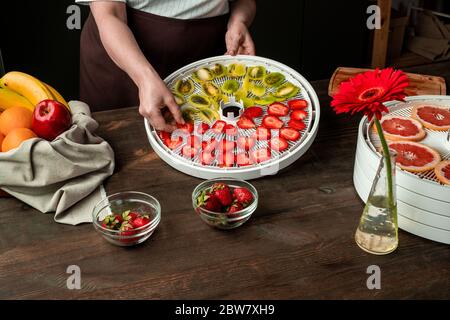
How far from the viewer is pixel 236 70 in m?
1.71

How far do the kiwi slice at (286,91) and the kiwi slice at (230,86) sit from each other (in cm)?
12

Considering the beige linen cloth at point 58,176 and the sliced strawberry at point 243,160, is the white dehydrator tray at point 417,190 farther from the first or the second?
the beige linen cloth at point 58,176

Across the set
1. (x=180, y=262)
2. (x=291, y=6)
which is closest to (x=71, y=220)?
(x=180, y=262)

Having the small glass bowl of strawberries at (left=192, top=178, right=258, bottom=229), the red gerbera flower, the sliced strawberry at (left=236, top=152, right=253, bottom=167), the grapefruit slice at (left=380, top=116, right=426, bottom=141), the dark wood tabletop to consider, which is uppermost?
the red gerbera flower

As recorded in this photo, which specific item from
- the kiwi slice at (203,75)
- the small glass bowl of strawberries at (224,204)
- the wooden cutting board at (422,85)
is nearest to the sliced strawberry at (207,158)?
the small glass bowl of strawberries at (224,204)

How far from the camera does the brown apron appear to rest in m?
1.95

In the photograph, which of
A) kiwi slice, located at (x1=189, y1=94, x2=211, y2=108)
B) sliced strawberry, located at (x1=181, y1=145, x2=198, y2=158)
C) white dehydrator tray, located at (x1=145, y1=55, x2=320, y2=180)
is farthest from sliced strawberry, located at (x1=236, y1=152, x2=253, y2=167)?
kiwi slice, located at (x1=189, y1=94, x2=211, y2=108)

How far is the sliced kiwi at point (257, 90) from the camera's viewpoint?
1618 mm

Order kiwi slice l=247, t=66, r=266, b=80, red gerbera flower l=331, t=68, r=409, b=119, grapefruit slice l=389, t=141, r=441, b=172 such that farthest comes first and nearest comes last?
kiwi slice l=247, t=66, r=266, b=80 → grapefruit slice l=389, t=141, r=441, b=172 → red gerbera flower l=331, t=68, r=409, b=119

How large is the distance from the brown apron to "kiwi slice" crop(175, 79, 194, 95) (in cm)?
35

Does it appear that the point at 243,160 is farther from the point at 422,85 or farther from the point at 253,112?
the point at 422,85

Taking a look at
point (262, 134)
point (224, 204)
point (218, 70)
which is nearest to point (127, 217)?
point (224, 204)

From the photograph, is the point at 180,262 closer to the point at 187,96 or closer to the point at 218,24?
the point at 187,96

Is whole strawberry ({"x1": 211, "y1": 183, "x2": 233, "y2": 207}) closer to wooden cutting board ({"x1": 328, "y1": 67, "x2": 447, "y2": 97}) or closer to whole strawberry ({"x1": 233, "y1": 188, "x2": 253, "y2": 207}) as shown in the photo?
whole strawberry ({"x1": 233, "y1": 188, "x2": 253, "y2": 207})
